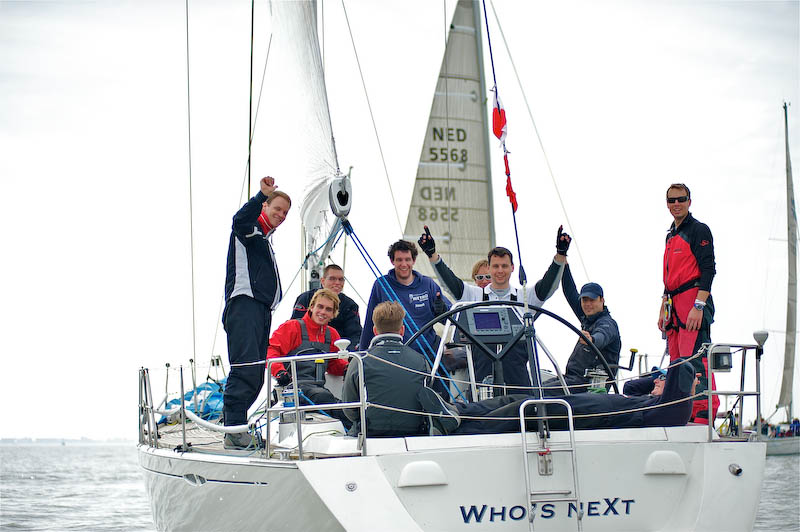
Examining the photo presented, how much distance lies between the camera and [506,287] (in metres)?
5.98

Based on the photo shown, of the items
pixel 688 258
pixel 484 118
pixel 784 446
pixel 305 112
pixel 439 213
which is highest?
pixel 484 118

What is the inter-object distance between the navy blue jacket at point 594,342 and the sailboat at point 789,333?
25.8 meters

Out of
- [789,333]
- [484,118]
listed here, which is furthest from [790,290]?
[484,118]

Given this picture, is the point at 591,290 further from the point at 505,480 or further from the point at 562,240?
the point at 505,480

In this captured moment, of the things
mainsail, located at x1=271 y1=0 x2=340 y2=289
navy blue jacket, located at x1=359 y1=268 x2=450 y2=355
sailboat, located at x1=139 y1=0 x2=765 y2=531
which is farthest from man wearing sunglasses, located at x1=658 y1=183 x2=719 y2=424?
mainsail, located at x1=271 y1=0 x2=340 y2=289

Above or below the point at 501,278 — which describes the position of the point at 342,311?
below

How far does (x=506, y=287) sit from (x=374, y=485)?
2.42 metres

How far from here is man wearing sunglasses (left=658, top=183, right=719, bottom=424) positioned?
5.36 metres

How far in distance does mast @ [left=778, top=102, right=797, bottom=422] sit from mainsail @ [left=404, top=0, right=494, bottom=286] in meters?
17.4

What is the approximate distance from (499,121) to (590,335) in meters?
2.00

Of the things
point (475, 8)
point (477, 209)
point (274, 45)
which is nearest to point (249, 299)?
point (274, 45)

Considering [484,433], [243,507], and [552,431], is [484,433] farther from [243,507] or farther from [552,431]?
[243,507]

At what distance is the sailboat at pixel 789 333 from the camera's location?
98.3 ft

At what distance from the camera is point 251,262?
593 centimetres
